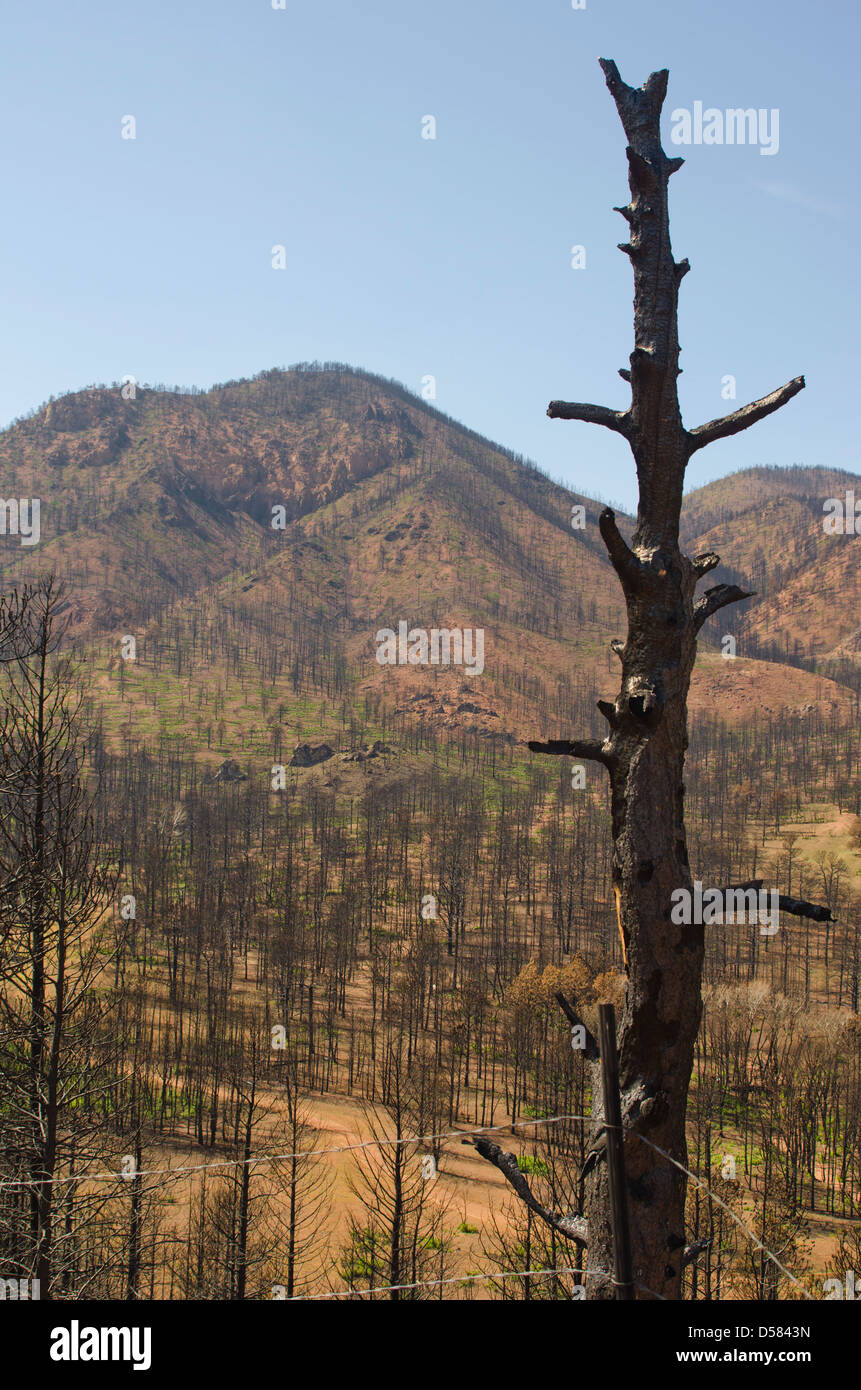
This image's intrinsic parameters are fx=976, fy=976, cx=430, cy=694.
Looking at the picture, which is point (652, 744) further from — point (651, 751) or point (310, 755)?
point (310, 755)

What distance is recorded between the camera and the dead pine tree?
4859mm

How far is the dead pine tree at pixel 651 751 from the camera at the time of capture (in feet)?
15.9

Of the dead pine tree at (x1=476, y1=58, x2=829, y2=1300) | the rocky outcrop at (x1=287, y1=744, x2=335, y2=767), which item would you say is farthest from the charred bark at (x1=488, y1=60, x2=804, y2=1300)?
the rocky outcrop at (x1=287, y1=744, x2=335, y2=767)

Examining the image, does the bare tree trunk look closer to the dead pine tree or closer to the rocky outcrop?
the dead pine tree

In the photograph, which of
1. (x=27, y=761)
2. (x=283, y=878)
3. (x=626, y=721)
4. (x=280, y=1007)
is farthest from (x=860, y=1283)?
(x=283, y=878)

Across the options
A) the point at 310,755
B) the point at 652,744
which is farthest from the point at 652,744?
the point at 310,755

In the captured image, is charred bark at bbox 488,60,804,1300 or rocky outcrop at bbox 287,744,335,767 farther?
rocky outcrop at bbox 287,744,335,767

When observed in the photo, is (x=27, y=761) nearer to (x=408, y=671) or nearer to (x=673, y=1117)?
(x=673, y=1117)

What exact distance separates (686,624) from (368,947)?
76534mm

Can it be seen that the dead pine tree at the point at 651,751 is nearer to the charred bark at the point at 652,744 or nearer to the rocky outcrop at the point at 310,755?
the charred bark at the point at 652,744

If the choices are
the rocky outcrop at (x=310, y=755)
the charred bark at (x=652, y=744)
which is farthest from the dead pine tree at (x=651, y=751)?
the rocky outcrop at (x=310, y=755)

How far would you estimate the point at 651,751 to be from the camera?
17.0 ft

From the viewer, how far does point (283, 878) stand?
3666 inches

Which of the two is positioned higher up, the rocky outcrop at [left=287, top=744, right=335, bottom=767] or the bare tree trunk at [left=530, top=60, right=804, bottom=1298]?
the rocky outcrop at [left=287, top=744, right=335, bottom=767]
